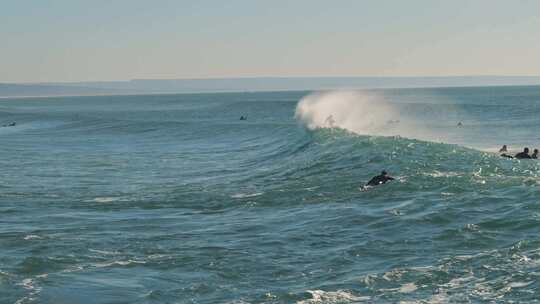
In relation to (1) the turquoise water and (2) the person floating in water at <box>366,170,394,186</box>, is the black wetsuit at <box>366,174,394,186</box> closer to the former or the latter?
(2) the person floating in water at <box>366,170,394,186</box>

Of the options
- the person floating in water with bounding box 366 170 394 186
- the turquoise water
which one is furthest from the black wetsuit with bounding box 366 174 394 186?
the turquoise water

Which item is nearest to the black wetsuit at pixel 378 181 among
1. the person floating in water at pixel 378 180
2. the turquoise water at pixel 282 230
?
the person floating in water at pixel 378 180

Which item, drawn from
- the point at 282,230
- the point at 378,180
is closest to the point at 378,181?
the point at 378,180

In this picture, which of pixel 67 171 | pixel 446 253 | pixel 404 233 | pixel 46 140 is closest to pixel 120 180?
pixel 67 171

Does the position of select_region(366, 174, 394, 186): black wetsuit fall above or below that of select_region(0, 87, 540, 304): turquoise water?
above

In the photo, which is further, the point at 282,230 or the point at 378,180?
the point at 378,180

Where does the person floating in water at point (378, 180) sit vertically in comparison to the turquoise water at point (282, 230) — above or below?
above

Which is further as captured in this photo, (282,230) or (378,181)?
(378,181)

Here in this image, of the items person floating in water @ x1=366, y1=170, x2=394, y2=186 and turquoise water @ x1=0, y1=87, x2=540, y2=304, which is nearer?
turquoise water @ x1=0, y1=87, x2=540, y2=304

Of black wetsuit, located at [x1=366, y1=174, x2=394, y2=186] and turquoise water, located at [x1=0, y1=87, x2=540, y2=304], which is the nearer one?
turquoise water, located at [x1=0, y1=87, x2=540, y2=304]

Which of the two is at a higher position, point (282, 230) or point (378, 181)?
point (378, 181)

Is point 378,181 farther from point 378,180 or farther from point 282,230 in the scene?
point 282,230

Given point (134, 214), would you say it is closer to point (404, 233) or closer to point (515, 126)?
point (404, 233)

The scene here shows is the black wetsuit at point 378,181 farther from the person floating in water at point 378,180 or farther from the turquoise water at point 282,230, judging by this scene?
the turquoise water at point 282,230
